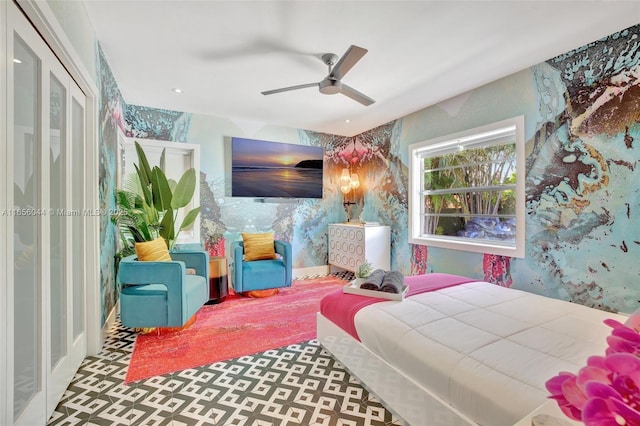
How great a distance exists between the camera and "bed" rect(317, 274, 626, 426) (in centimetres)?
113

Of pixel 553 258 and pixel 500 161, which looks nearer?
pixel 553 258

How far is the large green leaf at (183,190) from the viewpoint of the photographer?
3.05m

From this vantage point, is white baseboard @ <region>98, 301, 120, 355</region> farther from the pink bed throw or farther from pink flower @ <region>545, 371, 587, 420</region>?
pink flower @ <region>545, 371, 587, 420</region>

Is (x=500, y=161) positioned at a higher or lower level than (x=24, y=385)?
higher

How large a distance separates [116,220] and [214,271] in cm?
114

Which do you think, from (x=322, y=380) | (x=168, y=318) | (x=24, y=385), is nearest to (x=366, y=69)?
(x=322, y=380)

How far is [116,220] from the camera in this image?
2.83 meters

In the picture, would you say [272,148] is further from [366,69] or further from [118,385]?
[118,385]

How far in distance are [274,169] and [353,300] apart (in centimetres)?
281

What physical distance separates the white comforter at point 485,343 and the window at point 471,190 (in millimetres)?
1034

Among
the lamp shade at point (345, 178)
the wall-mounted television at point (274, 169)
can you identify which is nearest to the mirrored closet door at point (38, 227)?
the wall-mounted television at point (274, 169)

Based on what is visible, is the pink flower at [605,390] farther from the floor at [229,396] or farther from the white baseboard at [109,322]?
the white baseboard at [109,322]

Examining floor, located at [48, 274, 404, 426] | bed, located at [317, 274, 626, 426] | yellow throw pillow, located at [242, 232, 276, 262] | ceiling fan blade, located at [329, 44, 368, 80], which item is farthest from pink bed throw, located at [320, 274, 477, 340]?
yellow throw pillow, located at [242, 232, 276, 262]
